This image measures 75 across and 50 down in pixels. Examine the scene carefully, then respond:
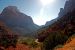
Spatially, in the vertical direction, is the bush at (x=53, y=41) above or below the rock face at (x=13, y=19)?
below

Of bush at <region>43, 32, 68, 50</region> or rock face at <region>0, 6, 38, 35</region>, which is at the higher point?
rock face at <region>0, 6, 38, 35</region>

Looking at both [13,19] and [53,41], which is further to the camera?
[13,19]

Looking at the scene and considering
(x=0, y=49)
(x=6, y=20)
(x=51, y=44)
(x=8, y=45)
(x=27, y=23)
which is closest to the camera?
(x=51, y=44)

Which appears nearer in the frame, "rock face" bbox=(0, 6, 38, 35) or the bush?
the bush

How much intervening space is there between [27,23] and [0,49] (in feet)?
465

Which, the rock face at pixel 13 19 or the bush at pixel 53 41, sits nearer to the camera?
the bush at pixel 53 41

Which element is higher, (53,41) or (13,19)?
(13,19)

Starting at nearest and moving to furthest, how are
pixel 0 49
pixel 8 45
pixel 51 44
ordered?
pixel 51 44, pixel 0 49, pixel 8 45

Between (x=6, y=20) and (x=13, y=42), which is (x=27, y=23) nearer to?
(x=6, y=20)

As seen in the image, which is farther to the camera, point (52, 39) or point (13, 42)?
point (13, 42)

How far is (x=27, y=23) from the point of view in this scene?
168m

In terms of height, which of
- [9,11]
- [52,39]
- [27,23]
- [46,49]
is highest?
[9,11]

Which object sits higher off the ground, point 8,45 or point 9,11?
point 9,11

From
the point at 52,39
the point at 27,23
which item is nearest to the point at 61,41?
the point at 52,39
